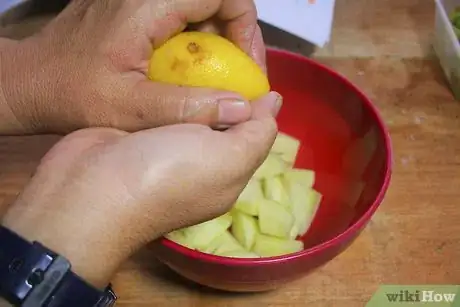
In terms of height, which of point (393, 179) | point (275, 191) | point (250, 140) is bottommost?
point (393, 179)

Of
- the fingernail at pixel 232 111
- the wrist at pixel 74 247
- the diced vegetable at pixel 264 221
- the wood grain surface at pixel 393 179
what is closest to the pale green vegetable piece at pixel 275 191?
the diced vegetable at pixel 264 221

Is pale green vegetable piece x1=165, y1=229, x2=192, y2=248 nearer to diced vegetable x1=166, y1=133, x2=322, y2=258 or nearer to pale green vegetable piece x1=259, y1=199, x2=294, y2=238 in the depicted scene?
diced vegetable x1=166, y1=133, x2=322, y2=258

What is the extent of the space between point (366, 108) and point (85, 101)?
0.40 meters

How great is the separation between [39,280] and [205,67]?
0.31 meters

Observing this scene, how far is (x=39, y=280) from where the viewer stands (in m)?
0.53

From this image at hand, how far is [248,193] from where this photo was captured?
2.75ft

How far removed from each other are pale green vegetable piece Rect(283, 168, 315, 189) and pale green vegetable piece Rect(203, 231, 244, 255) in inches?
5.5

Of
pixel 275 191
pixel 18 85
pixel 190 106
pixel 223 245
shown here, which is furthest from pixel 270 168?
pixel 18 85

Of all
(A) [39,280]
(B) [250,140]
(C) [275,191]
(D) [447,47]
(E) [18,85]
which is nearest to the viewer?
(A) [39,280]

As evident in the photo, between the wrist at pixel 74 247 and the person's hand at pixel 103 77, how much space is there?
0.54 feet

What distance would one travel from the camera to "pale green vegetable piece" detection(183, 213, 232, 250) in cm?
77

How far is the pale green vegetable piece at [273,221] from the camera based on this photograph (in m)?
0.81

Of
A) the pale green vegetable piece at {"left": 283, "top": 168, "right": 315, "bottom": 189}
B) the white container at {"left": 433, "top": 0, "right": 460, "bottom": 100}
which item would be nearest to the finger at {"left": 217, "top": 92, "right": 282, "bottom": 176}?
the pale green vegetable piece at {"left": 283, "top": 168, "right": 315, "bottom": 189}

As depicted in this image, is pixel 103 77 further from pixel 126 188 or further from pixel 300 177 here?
pixel 300 177
